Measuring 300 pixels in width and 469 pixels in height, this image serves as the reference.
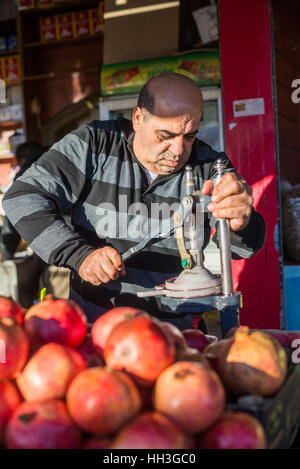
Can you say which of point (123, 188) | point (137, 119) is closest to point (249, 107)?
point (137, 119)

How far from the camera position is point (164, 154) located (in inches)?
61.1

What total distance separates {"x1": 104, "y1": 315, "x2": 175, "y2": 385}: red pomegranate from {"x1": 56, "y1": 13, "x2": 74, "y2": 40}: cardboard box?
15.5ft

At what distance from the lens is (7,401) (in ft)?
2.53

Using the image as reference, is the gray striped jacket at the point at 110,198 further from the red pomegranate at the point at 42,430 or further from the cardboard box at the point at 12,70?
the cardboard box at the point at 12,70

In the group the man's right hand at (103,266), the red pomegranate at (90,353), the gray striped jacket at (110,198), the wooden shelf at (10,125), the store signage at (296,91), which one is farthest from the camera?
the wooden shelf at (10,125)

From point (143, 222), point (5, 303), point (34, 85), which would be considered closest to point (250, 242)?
point (143, 222)

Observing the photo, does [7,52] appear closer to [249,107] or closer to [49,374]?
[249,107]

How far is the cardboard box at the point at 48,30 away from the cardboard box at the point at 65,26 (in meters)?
0.05

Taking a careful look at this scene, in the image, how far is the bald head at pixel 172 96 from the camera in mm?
1486

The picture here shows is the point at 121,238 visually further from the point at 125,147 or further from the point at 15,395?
the point at 15,395

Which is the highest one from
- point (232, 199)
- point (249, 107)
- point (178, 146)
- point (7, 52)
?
point (7, 52)

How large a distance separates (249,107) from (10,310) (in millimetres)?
2211

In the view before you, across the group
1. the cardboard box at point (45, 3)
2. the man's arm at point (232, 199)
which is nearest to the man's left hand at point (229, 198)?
the man's arm at point (232, 199)

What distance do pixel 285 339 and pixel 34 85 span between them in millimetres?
4552
